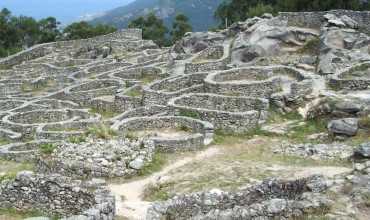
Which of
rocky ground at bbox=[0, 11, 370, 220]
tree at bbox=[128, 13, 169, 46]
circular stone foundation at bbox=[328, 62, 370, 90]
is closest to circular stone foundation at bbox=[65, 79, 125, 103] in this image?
rocky ground at bbox=[0, 11, 370, 220]

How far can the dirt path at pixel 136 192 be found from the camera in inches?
744

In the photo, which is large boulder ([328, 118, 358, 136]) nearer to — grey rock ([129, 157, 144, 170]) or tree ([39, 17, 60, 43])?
grey rock ([129, 157, 144, 170])

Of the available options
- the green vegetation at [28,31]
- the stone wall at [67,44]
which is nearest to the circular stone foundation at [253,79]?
the stone wall at [67,44]

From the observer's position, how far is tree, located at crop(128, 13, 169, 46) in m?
103

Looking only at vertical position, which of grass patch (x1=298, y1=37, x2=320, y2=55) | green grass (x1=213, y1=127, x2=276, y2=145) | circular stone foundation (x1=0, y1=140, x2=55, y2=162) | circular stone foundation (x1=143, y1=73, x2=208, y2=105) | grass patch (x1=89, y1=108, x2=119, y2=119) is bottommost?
grass patch (x1=89, y1=108, x2=119, y2=119)

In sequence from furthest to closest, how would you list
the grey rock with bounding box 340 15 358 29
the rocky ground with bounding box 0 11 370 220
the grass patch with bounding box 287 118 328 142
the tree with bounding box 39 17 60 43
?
the tree with bounding box 39 17 60 43
the grey rock with bounding box 340 15 358 29
the grass patch with bounding box 287 118 328 142
the rocky ground with bounding box 0 11 370 220

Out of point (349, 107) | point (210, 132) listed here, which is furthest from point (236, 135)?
point (349, 107)

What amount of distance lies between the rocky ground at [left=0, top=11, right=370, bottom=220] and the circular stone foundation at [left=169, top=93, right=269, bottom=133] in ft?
0.21

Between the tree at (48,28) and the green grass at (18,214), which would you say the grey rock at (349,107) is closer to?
the green grass at (18,214)

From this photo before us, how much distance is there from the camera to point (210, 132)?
29.1m

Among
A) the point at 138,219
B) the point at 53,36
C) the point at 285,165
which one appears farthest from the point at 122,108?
the point at 53,36

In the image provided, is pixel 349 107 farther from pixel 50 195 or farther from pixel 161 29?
pixel 161 29

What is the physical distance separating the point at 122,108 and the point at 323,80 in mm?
13119

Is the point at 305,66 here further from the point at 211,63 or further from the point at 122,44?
the point at 122,44
